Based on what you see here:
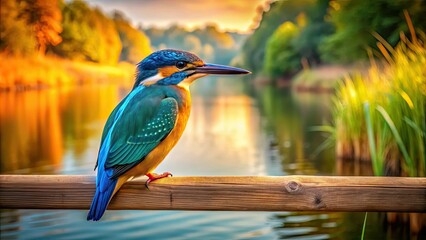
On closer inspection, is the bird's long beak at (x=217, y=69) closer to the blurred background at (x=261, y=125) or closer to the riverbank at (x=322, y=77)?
the blurred background at (x=261, y=125)

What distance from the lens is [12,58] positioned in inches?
1069

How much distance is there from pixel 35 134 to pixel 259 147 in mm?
5972

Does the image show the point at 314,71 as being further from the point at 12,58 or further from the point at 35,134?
the point at 35,134

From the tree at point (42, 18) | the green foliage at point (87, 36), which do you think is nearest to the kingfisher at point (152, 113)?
the tree at point (42, 18)

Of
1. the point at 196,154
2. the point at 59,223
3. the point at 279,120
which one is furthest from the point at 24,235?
the point at 279,120

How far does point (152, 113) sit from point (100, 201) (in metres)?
0.39

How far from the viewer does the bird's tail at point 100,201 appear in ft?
5.49

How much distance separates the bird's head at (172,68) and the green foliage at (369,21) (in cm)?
1954

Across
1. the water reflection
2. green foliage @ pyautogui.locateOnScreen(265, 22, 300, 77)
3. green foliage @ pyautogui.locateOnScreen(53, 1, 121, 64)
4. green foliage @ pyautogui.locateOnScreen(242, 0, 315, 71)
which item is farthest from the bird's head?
green foliage @ pyautogui.locateOnScreen(242, 0, 315, 71)

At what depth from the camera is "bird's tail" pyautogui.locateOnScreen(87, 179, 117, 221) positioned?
5.49 ft

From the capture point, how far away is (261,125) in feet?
49.2

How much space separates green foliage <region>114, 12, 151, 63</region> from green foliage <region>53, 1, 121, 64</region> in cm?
305

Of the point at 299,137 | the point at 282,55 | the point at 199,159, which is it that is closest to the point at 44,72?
the point at 282,55

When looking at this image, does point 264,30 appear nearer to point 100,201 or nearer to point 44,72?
point 44,72
